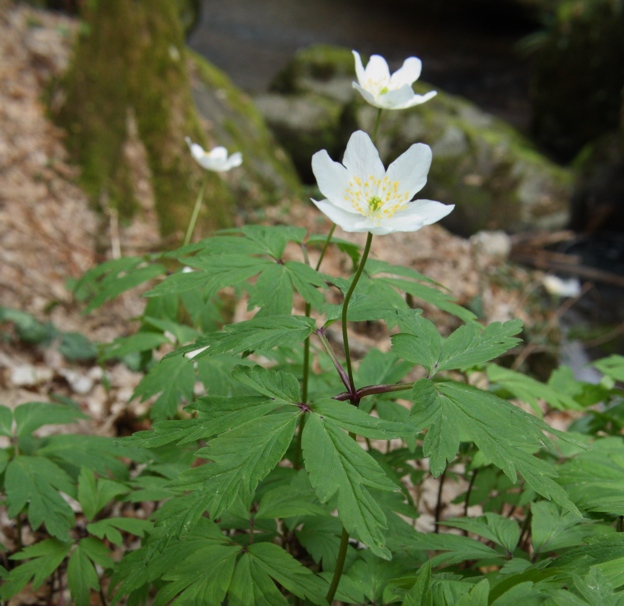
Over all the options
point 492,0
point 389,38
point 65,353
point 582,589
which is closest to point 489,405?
point 582,589

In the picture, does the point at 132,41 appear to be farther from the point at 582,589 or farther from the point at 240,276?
the point at 582,589

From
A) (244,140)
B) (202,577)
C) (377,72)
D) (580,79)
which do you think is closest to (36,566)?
(202,577)

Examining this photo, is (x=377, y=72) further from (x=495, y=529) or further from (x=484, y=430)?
(x=495, y=529)

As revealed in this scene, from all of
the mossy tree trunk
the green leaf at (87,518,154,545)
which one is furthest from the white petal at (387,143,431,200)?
the mossy tree trunk

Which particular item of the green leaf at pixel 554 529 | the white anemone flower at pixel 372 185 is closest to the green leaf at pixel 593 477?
the green leaf at pixel 554 529

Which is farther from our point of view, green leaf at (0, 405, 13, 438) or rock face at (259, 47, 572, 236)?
rock face at (259, 47, 572, 236)

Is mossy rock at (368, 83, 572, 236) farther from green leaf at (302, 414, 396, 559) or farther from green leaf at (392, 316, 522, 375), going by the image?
green leaf at (302, 414, 396, 559)
